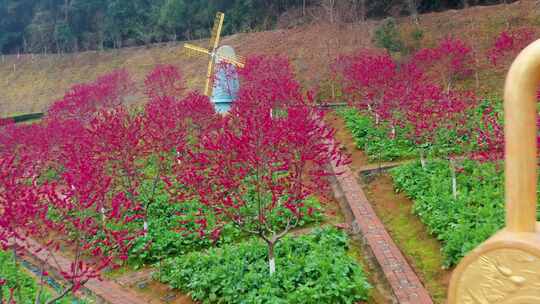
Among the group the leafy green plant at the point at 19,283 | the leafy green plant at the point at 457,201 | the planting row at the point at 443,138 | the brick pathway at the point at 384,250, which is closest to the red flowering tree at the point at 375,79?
the planting row at the point at 443,138

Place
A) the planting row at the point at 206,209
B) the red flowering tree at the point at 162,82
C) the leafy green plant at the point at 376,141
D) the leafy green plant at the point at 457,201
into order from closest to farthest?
1. the planting row at the point at 206,209
2. the leafy green plant at the point at 457,201
3. the leafy green plant at the point at 376,141
4. the red flowering tree at the point at 162,82

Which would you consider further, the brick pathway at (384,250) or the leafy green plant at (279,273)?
the brick pathway at (384,250)

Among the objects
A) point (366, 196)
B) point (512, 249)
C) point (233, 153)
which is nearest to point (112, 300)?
point (233, 153)

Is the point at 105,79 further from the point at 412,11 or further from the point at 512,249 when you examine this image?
the point at 512,249

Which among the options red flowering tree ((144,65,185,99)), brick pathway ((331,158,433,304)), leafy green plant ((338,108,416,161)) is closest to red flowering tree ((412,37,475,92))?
leafy green plant ((338,108,416,161))

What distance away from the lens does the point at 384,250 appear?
8805mm

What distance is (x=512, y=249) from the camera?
4.98ft

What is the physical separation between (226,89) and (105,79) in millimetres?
8212

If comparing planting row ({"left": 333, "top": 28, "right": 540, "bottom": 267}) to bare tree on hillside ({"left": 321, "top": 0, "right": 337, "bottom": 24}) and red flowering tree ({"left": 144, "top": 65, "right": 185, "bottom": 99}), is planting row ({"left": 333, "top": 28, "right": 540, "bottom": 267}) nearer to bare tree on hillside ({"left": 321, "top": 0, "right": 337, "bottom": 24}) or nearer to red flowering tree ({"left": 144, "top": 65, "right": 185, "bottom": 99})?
red flowering tree ({"left": 144, "top": 65, "right": 185, "bottom": 99})

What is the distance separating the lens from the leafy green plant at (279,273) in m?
7.02

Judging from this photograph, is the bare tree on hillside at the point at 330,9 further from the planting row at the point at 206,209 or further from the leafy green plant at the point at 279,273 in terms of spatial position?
the leafy green plant at the point at 279,273

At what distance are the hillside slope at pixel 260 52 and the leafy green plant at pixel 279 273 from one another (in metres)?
14.4

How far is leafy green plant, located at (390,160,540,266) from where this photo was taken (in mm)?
7980

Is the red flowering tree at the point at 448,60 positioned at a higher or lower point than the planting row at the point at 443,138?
higher
